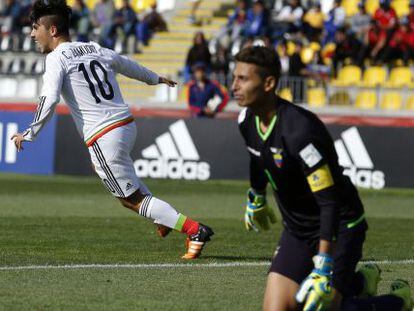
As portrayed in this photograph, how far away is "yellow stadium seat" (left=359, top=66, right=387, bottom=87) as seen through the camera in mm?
25141

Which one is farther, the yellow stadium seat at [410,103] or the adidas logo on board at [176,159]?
the yellow stadium seat at [410,103]

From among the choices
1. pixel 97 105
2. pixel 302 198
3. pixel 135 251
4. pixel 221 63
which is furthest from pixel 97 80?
pixel 221 63

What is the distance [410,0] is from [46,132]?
10.0 m

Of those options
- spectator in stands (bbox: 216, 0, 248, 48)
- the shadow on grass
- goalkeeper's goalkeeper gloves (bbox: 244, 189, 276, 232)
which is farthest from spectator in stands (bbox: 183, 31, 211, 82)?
goalkeeper's goalkeeper gloves (bbox: 244, 189, 276, 232)

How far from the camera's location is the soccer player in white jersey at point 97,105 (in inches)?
407

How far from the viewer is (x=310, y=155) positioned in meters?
6.44

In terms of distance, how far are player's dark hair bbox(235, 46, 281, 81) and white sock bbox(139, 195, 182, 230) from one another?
13.1 ft

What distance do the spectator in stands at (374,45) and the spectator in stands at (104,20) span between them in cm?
663

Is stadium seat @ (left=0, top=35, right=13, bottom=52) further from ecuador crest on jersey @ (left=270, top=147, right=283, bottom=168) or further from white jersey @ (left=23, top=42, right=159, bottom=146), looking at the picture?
ecuador crest on jersey @ (left=270, top=147, right=283, bottom=168)

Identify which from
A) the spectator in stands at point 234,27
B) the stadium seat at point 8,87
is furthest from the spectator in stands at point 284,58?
the stadium seat at point 8,87

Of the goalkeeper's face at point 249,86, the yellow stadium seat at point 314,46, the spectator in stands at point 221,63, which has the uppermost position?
the goalkeeper's face at point 249,86

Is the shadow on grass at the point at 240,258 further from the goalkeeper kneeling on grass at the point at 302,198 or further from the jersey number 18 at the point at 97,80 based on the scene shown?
the goalkeeper kneeling on grass at the point at 302,198

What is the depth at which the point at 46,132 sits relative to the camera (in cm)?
2288

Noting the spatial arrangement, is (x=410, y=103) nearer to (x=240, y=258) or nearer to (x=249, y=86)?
(x=240, y=258)
